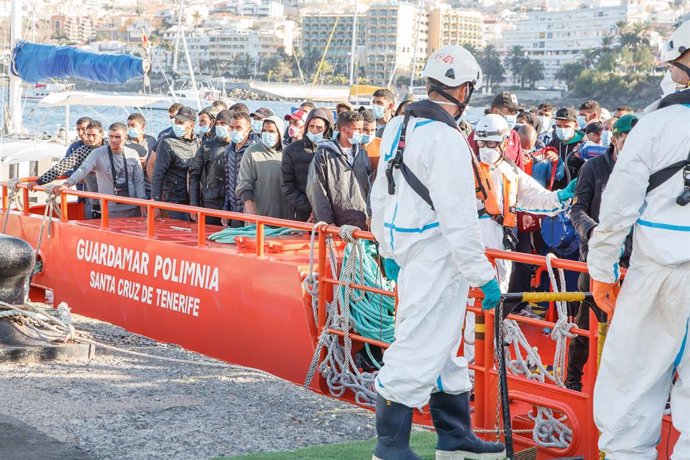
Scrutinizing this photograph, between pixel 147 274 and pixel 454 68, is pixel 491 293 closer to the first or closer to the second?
pixel 454 68

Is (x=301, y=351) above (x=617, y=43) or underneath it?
underneath

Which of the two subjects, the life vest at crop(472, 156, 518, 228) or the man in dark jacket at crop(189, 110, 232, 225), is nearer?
the life vest at crop(472, 156, 518, 228)

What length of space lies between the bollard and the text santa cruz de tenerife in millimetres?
1171

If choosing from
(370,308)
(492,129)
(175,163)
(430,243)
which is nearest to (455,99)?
(430,243)

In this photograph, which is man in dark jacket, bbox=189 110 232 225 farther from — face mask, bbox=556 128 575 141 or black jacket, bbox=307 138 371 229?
face mask, bbox=556 128 575 141

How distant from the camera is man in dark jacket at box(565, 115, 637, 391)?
6352 mm

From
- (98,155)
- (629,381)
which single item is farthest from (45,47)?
(629,381)

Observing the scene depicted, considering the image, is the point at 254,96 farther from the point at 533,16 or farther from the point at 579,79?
the point at 533,16

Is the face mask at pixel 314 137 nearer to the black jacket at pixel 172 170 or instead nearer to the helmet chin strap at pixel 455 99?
the black jacket at pixel 172 170

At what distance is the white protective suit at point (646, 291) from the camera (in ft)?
14.6

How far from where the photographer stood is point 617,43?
118 metres

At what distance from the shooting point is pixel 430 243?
4922 mm

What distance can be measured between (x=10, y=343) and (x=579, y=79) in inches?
3678

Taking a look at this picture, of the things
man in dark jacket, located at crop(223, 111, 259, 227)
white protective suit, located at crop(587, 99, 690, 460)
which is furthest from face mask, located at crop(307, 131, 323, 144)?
white protective suit, located at crop(587, 99, 690, 460)
